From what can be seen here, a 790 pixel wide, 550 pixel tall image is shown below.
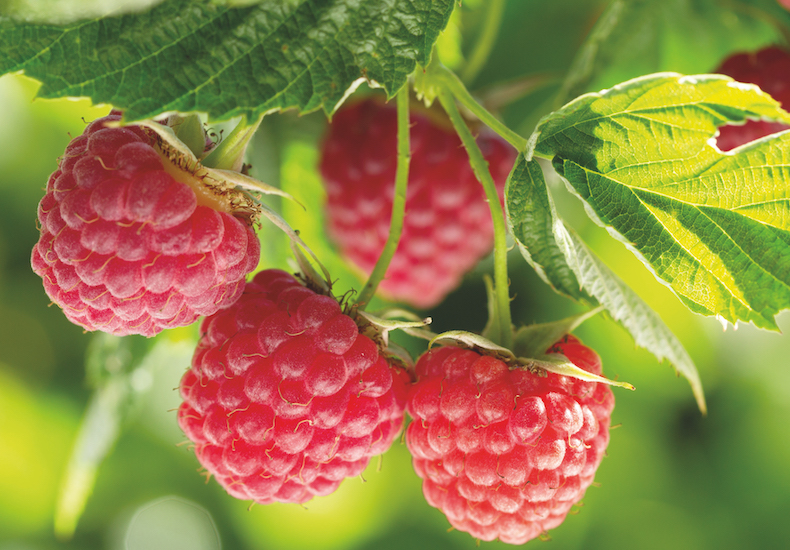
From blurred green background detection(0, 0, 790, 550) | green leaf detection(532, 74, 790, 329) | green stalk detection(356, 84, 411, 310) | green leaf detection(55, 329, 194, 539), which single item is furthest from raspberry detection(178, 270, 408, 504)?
blurred green background detection(0, 0, 790, 550)

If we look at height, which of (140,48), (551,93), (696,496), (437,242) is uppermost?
(140,48)

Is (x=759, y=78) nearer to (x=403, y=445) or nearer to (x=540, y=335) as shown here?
(x=540, y=335)

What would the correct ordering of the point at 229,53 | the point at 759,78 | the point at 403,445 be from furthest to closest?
1. the point at 403,445
2. the point at 759,78
3. the point at 229,53

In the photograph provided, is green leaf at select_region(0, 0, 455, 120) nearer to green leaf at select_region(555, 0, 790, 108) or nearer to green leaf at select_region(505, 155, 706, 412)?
green leaf at select_region(505, 155, 706, 412)

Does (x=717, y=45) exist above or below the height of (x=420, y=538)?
above

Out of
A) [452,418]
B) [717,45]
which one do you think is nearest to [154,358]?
[452,418]

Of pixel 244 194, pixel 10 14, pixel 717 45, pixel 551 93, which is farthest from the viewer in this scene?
pixel 551 93

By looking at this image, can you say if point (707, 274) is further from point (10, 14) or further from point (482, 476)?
point (10, 14)

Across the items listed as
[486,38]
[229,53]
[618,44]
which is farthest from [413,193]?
[229,53]
